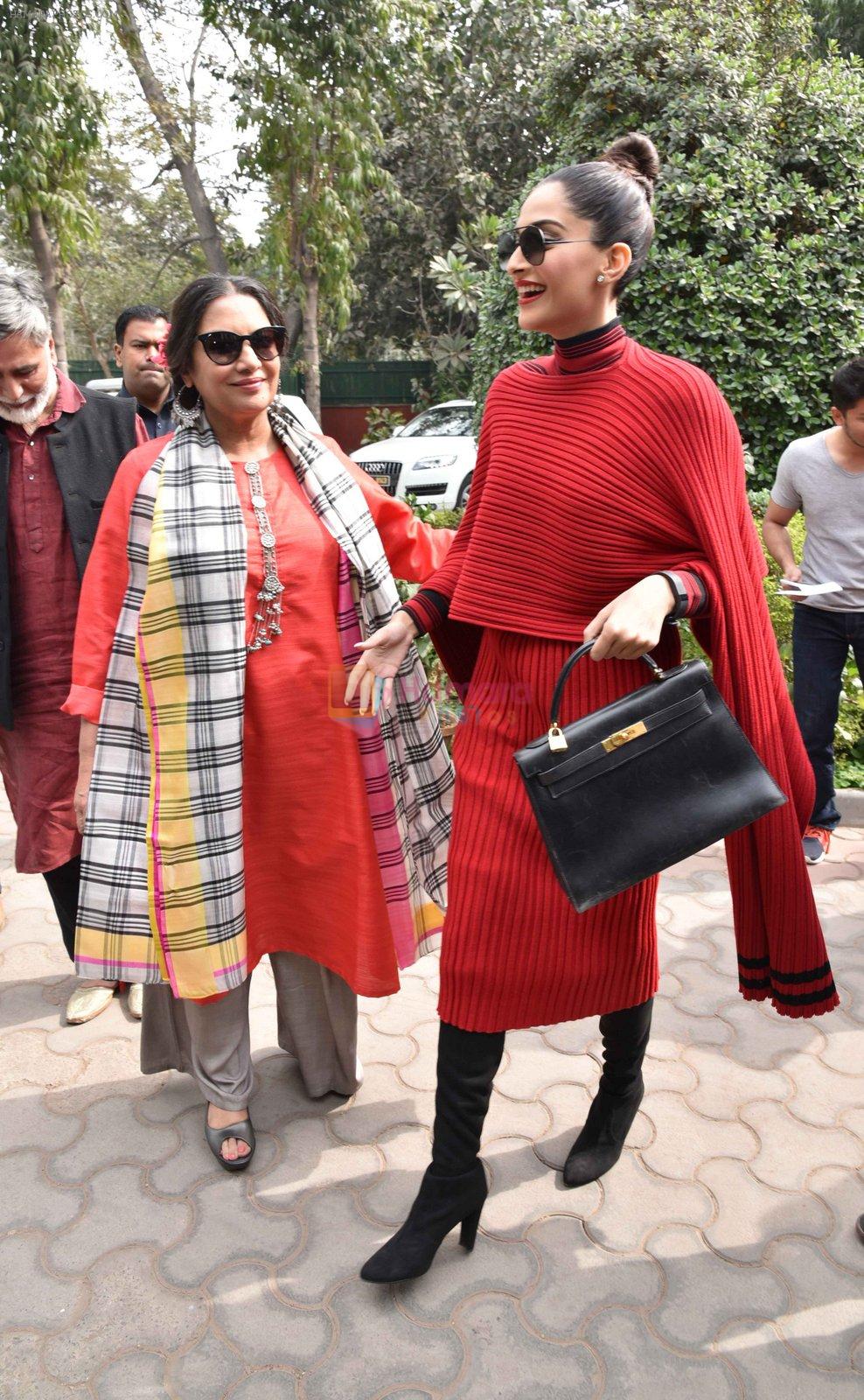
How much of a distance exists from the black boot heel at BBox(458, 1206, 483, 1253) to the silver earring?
1.79m

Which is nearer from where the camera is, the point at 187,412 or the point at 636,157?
the point at 636,157

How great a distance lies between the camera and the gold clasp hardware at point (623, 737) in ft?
5.69

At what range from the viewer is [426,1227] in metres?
2.13

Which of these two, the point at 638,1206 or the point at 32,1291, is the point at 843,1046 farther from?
the point at 32,1291

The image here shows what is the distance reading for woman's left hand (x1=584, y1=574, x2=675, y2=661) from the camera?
162 cm

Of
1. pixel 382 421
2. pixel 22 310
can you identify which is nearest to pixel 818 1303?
pixel 22 310

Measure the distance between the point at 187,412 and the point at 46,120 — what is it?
746 centimetres

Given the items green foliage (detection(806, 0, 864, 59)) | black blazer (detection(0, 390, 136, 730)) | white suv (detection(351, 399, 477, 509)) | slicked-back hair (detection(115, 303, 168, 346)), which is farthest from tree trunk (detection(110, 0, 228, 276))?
green foliage (detection(806, 0, 864, 59))

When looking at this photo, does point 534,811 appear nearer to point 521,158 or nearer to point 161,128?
point 161,128

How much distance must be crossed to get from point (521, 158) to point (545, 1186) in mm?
19142

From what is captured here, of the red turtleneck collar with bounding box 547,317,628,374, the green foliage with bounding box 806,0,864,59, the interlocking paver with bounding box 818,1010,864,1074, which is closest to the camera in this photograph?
the red turtleneck collar with bounding box 547,317,628,374

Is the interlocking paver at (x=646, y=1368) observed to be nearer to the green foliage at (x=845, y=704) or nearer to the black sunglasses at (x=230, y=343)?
the black sunglasses at (x=230, y=343)

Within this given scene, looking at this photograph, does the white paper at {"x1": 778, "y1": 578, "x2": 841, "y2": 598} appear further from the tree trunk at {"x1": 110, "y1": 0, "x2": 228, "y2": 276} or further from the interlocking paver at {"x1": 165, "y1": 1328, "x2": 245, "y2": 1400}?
the tree trunk at {"x1": 110, "y1": 0, "x2": 228, "y2": 276}

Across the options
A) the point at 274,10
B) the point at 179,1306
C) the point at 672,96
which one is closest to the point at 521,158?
the point at 274,10
